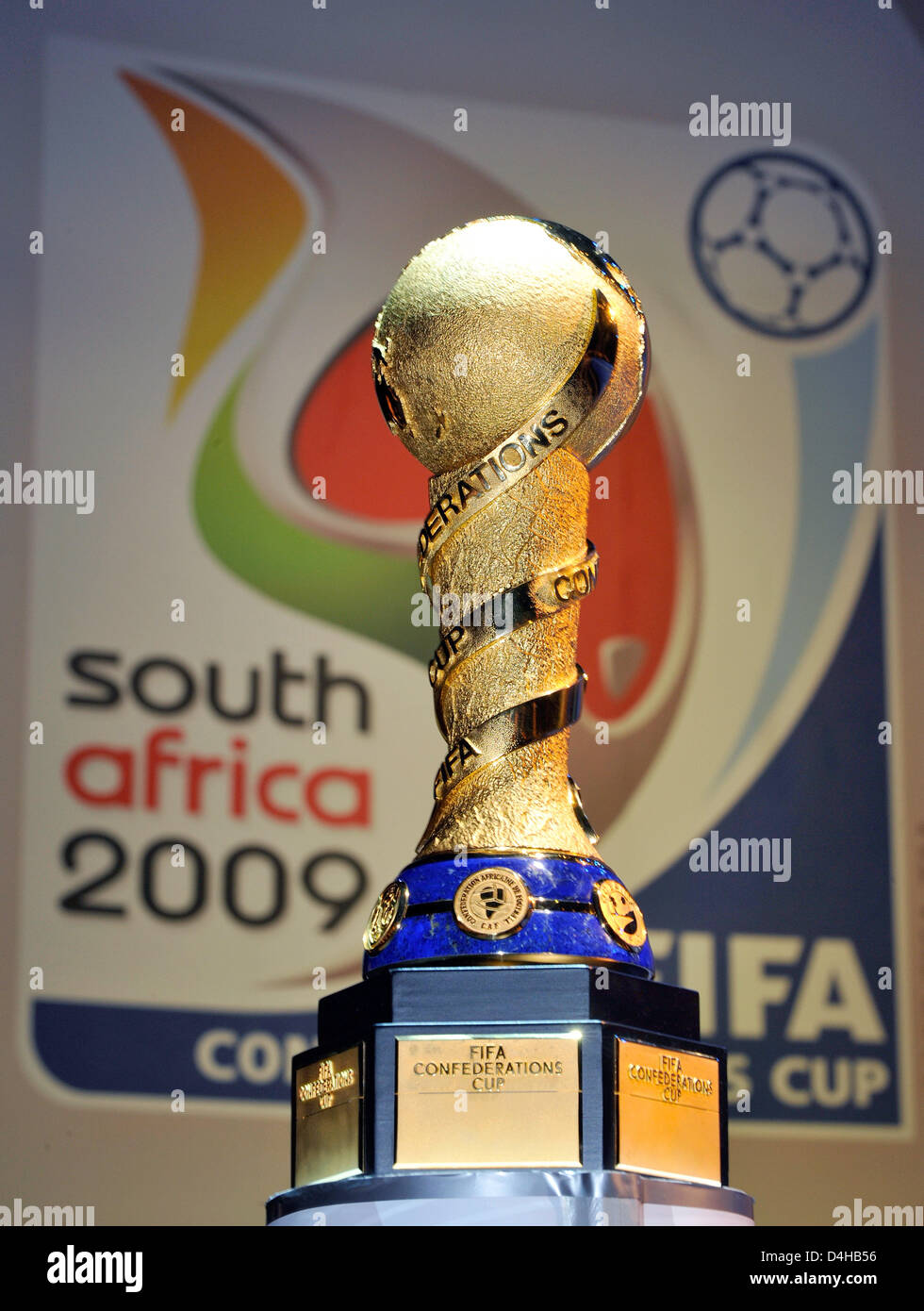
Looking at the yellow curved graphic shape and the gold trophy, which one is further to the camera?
the yellow curved graphic shape

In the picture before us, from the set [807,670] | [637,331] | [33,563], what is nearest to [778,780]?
[807,670]

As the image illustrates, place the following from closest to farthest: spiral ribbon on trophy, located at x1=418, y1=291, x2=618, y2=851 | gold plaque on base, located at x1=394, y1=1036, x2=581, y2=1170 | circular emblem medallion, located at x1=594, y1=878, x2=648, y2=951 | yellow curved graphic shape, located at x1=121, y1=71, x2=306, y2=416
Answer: gold plaque on base, located at x1=394, y1=1036, x2=581, y2=1170 < circular emblem medallion, located at x1=594, y1=878, x2=648, y2=951 < spiral ribbon on trophy, located at x1=418, y1=291, x2=618, y2=851 < yellow curved graphic shape, located at x1=121, y1=71, x2=306, y2=416

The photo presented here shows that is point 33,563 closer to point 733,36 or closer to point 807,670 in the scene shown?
point 807,670

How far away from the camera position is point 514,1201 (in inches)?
143

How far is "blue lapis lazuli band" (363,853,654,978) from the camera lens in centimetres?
397

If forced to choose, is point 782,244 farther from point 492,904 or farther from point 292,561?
point 492,904

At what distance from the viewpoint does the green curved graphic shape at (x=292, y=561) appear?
748cm

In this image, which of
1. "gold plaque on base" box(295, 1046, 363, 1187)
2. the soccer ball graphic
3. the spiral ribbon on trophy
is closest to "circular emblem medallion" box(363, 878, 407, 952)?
the spiral ribbon on trophy

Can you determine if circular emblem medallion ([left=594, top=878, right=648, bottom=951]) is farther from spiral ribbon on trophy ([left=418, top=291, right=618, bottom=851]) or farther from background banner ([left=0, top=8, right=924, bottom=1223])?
background banner ([left=0, top=8, right=924, bottom=1223])

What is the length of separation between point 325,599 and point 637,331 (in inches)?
126

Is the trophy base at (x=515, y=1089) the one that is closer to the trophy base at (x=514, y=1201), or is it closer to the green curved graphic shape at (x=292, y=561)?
the trophy base at (x=514, y=1201)

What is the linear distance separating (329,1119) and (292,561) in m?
3.82

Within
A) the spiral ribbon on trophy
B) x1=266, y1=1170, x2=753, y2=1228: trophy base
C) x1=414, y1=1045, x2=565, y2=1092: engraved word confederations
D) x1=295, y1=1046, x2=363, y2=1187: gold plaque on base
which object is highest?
the spiral ribbon on trophy

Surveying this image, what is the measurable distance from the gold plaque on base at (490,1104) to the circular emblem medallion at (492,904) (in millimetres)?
265
